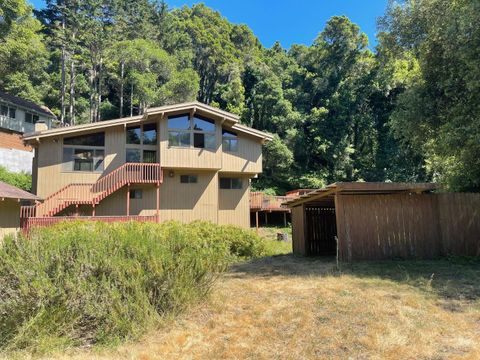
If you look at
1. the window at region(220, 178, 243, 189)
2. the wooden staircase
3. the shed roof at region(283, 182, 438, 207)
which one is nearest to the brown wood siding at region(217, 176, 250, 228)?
the window at region(220, 178, 243, 189)

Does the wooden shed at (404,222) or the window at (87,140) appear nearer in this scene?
the wooden shed at (404,222)

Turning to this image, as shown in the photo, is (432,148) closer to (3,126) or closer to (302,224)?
(302,224)

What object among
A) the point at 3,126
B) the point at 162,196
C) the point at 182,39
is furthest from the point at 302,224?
the point at 182,39

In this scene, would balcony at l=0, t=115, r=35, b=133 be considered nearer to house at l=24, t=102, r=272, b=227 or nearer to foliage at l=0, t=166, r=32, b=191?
foliage at l=0, t=166, r=32, b=191

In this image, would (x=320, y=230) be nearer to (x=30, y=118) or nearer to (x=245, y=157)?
(x=245, y=157)

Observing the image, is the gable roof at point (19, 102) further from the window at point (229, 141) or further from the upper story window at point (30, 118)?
the window at point (229, 141)

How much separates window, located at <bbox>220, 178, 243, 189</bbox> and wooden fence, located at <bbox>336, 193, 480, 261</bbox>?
12.2m

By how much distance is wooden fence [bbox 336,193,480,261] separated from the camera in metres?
9.23

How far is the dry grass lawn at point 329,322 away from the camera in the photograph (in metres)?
4.05

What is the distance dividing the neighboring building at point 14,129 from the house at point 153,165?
9.77 meters

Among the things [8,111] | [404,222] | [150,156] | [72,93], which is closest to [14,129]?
[8,111]

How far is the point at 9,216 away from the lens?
11.5 meters

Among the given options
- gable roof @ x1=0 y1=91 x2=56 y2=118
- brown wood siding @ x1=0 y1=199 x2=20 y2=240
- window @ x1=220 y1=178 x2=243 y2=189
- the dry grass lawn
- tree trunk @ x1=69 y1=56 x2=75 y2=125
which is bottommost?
the dry grass lawn

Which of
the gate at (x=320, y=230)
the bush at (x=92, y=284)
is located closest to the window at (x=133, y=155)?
the gate at (x=320, y=230)
